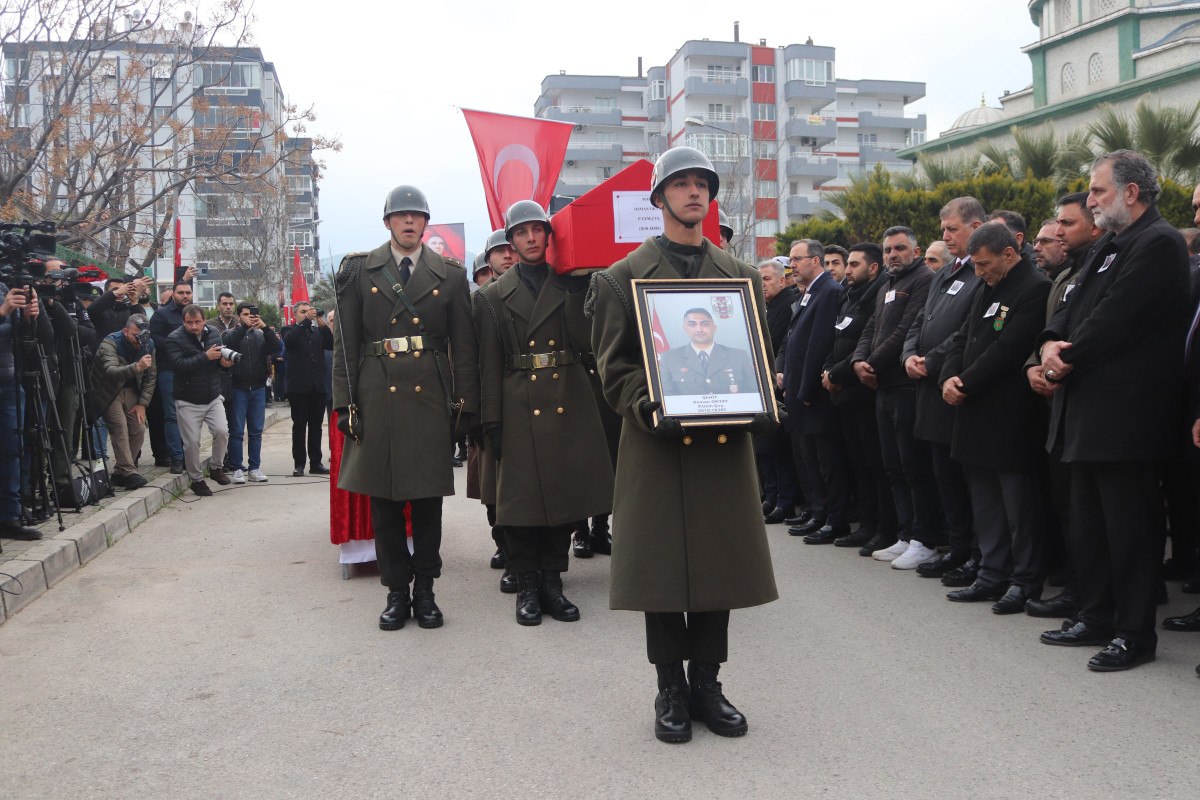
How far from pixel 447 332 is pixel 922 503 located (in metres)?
3.43

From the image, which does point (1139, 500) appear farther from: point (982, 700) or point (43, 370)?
point (43, 370)

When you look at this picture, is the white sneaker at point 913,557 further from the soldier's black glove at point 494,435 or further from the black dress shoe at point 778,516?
the soldier's black glove at point 494,435

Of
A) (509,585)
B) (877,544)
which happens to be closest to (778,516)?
(877,544)

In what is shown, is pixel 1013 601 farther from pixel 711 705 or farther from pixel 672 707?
pixel 672 707

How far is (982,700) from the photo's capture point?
4.52m

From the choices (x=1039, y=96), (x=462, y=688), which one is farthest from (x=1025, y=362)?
(x=1039, y=96)

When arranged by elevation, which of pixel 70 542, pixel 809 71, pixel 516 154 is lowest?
pixel 70 542

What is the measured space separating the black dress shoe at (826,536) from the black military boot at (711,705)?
4149 millimetres

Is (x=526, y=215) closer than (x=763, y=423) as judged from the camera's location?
No

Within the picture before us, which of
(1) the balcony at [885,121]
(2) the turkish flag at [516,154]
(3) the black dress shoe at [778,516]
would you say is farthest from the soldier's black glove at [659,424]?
(1) the balcony at [885,121]

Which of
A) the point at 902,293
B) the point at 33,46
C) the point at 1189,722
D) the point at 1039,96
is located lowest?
the point at 1189,722

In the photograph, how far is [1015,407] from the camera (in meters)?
6.16

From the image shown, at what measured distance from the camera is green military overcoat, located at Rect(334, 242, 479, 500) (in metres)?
5.97

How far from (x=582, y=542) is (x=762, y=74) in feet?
252
